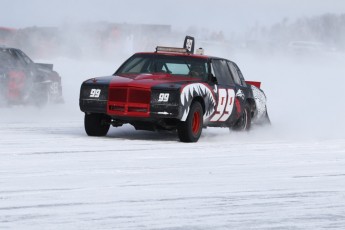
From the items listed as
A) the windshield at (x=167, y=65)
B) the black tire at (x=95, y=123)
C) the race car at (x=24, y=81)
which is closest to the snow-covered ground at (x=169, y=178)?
the black tire at (x=95, y=123)

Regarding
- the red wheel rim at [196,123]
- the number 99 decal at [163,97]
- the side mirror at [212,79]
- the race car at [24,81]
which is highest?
the side mirror at [212,79]

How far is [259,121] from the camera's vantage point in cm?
1563

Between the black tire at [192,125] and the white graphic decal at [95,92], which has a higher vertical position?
the white graphic decal at [95,92]

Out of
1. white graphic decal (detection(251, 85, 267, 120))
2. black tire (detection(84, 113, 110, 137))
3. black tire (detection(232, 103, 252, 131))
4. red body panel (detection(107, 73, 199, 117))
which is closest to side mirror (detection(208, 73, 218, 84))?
A: red body panel (detection(107, 73, 199, 117))

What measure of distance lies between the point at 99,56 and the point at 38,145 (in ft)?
107

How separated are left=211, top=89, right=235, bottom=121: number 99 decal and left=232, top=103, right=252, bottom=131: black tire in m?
0.58

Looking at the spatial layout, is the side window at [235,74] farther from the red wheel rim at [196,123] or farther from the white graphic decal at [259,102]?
the red wheel rim at [196,123]

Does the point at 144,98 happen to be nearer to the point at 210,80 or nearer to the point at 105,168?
the point at 210,80

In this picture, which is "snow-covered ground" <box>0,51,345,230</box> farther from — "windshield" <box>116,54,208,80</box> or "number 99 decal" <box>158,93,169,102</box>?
"windshield" <box>116,54,208,80</box>

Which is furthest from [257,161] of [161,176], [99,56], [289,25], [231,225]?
[99,56]

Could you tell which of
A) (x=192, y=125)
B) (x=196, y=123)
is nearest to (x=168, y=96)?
(x=192, y=125)

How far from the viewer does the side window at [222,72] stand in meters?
14.0

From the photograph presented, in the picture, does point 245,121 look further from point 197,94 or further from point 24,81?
point 24,81

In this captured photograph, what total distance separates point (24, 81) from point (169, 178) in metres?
10.4
